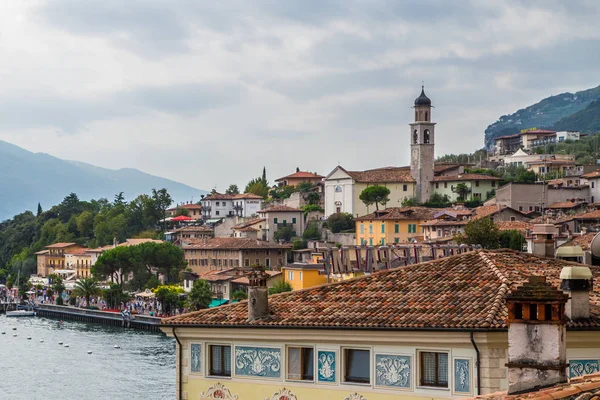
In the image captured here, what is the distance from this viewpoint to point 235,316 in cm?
1584

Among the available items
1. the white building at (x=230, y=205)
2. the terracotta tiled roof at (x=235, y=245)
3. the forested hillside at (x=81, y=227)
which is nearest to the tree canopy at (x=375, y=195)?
the terracotta tiled roof at (x=235, y=245)

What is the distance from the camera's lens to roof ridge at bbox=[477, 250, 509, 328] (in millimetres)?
12852

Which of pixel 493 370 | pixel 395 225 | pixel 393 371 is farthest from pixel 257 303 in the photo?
pixel 395 225

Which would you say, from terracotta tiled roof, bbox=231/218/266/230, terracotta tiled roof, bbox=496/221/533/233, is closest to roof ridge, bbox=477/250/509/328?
terracotta tiled roof, bbox=496/221/533/233

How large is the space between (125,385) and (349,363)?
124 feet

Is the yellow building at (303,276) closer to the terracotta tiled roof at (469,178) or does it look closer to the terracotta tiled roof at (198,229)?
the terracotta tiled roof at (469,178)

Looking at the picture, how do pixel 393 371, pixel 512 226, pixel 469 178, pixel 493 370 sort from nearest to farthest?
1. pixel 493 370
2. pixel 393 371
3. pixel 512 226
4. pixel 469 178

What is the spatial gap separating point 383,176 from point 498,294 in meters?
→ 102

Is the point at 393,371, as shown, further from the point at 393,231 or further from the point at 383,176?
the point at 383,176

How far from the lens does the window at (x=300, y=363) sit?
14.7m

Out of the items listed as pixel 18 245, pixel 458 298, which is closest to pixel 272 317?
pixel 458 298

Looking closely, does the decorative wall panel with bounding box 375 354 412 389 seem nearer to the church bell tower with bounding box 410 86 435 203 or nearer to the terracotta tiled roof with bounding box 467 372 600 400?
the terracotta tiled roof with bounding box 467 372 600 400

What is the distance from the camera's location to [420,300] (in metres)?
14.4

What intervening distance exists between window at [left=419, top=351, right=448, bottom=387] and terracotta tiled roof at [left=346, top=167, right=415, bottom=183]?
99.7 meters
